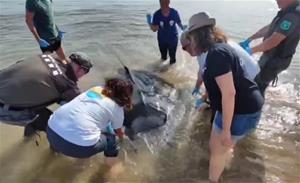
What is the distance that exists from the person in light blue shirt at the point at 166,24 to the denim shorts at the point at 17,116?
3423 mm

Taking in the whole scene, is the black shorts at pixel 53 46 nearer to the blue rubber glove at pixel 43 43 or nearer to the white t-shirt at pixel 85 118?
the blue rubber glove at pixel 43 43

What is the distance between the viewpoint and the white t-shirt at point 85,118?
10.5ft

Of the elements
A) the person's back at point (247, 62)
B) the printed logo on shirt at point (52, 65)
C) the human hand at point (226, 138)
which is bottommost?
the human hand at point (226, 138)

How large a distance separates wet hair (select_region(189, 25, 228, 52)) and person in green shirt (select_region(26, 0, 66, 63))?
2.99 meters

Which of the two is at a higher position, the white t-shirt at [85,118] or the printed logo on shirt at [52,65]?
the printed logo on shirt at [52,65]

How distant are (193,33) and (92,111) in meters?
1.08

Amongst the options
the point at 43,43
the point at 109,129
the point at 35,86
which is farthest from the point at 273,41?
the point at 43,43

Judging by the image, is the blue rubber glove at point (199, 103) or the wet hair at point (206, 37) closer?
the wet hair at point (206, 37)

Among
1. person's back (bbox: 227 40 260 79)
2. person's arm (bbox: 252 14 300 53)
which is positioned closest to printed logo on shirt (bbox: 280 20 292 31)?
person's arm (bbox: 252 14 300 53)

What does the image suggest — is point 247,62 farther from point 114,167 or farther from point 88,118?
point 114,167

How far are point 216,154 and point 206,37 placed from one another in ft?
3.50

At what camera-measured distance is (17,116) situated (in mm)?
3752

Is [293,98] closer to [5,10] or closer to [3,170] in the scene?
[3,170]

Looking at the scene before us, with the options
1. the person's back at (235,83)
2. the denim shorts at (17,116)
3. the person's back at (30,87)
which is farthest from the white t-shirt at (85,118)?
the person's back at (235,83)
